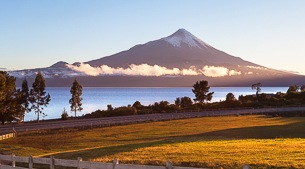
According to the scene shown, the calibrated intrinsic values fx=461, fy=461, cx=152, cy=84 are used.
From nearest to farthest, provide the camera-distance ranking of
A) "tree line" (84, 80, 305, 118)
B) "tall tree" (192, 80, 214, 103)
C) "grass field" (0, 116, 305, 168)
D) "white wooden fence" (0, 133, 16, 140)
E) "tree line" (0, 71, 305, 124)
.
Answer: "grass field" (0, 116, 305, 168)
"white wooden fence" (0, 133, 16, 140)
"tree line" (0, 71, 305, 124)
"tree line" (84, 80, 305, 118)
"tall tree" (192, 80, 214, 103)

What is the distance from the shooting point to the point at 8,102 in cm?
8212

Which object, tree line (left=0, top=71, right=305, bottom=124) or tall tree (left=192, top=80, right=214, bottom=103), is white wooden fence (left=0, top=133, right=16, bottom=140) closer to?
tree line (left=0, top=71, right=305, bottom=124)

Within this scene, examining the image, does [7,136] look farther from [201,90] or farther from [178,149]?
[201,90]

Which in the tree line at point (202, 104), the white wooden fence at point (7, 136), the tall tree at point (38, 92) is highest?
the tall tree at point (38, 92)

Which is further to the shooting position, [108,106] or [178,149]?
[108,106]

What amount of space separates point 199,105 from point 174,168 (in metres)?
102

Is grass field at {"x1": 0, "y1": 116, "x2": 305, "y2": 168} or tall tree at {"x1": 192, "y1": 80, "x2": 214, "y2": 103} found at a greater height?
tall tree at {"x1": 192, "y1": 80, "x2": 214, "y2": 103}

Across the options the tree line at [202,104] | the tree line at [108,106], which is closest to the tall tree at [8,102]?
the tree line at [108,106]

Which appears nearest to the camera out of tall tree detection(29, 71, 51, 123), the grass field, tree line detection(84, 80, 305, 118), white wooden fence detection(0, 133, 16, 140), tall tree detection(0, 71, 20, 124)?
the grass field

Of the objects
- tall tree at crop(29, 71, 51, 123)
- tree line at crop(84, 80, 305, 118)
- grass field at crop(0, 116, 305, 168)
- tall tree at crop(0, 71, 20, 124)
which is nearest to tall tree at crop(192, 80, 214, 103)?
tree line at crop(84, 80, 305, 118)

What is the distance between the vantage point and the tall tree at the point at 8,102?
80625 mm

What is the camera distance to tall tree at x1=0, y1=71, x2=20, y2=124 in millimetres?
80625

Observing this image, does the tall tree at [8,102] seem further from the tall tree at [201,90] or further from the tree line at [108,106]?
the tall tree at [201,90]

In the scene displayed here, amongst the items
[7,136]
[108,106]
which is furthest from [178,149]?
[108,106]
